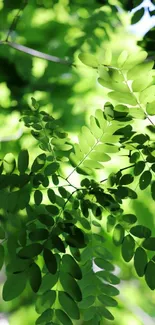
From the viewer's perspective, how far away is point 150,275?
0.61 m

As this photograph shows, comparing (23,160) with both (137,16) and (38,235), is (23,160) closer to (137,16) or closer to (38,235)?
(38,235)

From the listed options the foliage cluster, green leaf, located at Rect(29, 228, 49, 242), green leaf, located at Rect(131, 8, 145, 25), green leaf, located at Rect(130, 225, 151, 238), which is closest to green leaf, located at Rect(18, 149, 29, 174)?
the foliage cluster

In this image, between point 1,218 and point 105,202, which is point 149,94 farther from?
point 1,218

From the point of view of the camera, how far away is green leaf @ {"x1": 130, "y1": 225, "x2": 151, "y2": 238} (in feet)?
2.11

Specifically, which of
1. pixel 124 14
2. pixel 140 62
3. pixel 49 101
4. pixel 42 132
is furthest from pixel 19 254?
pixel 124 14

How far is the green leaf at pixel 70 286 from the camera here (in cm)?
59

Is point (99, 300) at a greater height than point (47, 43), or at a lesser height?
lesser

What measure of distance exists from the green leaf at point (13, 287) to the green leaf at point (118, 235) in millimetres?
176

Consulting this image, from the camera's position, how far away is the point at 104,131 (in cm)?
68

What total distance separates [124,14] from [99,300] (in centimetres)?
89

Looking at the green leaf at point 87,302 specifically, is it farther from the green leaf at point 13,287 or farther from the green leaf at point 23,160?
the green leaf at point 23,160

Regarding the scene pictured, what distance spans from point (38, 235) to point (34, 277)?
7 cm

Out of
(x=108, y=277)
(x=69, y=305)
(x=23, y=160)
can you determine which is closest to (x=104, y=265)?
(x=108, y=277)

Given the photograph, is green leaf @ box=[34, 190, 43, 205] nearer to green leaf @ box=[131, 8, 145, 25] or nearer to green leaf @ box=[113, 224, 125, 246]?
green leaf @ box=[113, 224, 125, 246]
